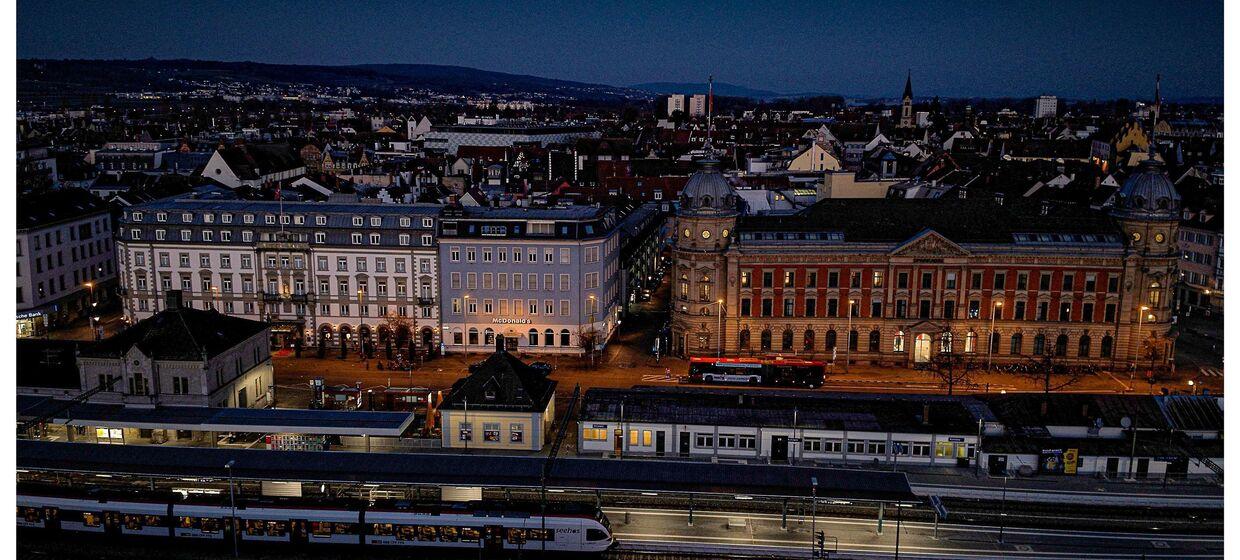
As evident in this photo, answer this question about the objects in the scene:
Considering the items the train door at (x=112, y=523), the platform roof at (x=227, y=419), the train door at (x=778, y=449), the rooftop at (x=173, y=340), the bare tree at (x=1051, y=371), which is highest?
the rooftop at (x=173, y=340)

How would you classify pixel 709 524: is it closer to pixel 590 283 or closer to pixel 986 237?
pixel 590 283

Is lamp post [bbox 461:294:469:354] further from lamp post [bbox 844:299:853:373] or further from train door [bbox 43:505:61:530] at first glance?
train door [bbox 43:505:61:530]

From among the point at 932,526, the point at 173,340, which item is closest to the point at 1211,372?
the point at 932,526

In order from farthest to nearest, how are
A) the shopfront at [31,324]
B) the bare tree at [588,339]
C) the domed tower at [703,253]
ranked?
the shopfront at [31,324]
the bare tree at [588,339]
the domed tower at [703,253]

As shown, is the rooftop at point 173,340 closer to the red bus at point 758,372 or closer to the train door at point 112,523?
the train door at point 112,523

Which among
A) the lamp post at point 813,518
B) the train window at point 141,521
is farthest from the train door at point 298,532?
the lamp post at point 813,518

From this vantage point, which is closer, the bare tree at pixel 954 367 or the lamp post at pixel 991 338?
the bare tree at pixel 954 367

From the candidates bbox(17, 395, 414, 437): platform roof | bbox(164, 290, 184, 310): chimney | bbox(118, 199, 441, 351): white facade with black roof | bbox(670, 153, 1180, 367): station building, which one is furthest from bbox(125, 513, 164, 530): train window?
bbox(670, 153, 1180, 367): station building
